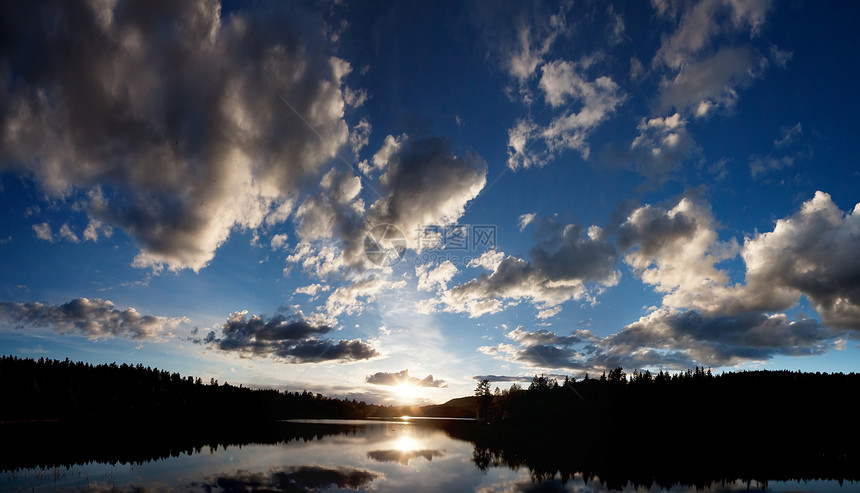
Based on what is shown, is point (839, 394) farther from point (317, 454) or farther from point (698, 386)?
point (317, 454)

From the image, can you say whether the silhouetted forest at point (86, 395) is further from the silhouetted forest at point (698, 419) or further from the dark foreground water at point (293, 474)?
the silhouetted forest at point (698, 419)

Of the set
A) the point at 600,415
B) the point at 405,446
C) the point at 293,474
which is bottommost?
the point at 600,415

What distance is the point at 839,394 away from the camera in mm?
165000

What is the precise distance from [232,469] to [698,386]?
570ft

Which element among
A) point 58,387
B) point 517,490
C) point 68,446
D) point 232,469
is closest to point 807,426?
point 517,490

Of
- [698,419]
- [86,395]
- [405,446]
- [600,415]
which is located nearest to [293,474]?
[405,446]

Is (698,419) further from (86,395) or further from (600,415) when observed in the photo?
(86,395)

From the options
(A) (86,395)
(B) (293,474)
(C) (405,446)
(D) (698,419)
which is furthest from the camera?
(A) (86,395)

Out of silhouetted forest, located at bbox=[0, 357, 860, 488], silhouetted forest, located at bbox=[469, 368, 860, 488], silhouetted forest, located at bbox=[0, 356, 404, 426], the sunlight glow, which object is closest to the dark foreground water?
the sunlight glow

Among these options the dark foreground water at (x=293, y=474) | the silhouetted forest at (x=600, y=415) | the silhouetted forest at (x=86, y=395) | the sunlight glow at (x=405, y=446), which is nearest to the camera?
the dark foreground water at (x=293, y=474)

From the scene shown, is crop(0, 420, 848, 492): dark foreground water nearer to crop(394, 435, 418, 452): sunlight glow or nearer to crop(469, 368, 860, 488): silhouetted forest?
crop(394, 435, 418, 452): sunlight glow

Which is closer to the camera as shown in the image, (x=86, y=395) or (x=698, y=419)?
(x=698, y=419)

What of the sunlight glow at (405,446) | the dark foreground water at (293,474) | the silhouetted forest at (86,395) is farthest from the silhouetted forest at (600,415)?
the dark foreground water at (293,474)

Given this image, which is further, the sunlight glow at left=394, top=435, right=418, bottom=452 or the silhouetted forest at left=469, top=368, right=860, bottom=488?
the silhouetted forest at left=469, top=368, right=860, bottom=488
